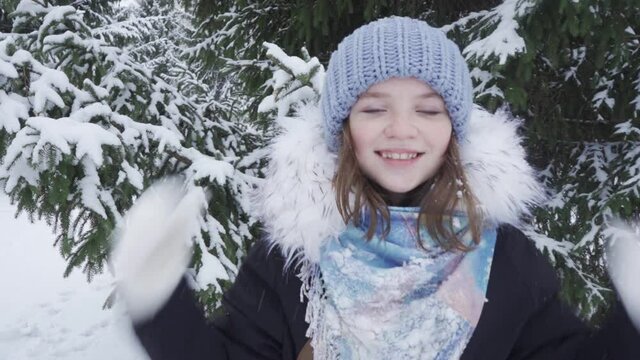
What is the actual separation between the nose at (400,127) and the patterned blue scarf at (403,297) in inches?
9.9

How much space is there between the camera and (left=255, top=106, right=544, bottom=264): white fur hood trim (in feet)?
5.69

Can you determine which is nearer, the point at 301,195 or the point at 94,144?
the point at 301,195

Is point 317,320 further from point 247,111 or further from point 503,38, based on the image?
point 247,111

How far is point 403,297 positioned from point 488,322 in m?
0.28

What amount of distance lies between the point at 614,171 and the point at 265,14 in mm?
3015

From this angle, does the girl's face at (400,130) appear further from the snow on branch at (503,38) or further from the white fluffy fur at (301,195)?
the snow on branch at (503,38)

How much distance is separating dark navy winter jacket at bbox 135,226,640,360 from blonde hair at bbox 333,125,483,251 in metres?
0.17

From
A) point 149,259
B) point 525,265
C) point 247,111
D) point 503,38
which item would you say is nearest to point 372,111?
point 525,265

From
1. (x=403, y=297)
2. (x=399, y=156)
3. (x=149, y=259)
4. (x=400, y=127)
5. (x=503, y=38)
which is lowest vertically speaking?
(x=403, y=297)

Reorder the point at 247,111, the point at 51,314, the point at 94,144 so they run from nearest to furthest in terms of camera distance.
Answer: the point at 94,144 < the point at 247,111 < the point at 51,314

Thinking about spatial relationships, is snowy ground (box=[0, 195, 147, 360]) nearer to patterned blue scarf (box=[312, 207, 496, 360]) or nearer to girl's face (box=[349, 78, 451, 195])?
patterned blue scarf (box=[312, 207, 496, 360])

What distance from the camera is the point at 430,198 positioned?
5.56ft

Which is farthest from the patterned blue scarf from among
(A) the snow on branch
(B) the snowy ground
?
(B) the snowy ground

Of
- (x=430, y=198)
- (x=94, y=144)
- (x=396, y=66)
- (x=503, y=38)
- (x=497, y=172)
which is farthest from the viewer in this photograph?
(x=503, y=38)
